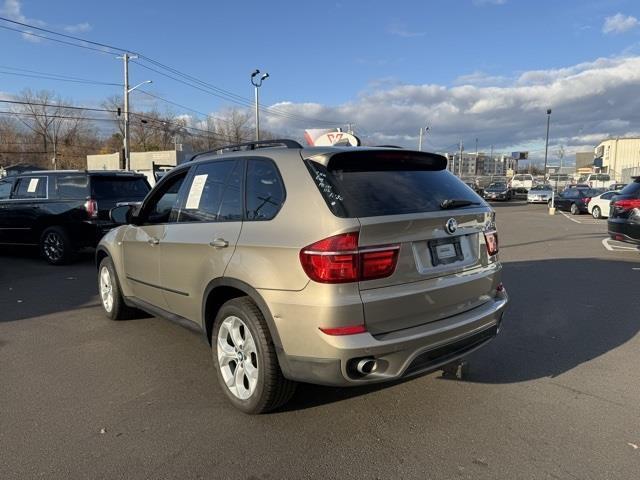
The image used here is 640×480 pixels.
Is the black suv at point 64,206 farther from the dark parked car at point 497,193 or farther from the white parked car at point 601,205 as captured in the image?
the dark parked car at point 497,193

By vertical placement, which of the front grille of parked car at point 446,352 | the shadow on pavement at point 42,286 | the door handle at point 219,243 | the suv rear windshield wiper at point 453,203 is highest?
the suv rear windshield wiper at point 453,203

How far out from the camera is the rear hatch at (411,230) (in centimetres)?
301

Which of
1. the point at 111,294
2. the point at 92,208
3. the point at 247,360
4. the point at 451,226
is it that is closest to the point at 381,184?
the point at 451,226

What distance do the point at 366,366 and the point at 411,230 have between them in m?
0.87

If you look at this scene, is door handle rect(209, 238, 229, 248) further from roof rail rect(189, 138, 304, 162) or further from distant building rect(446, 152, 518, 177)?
distant building rect(446, 152, 518, 177)

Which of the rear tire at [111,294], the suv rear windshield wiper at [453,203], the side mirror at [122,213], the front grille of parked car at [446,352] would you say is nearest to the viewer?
the front grille of parked car at [446,352]

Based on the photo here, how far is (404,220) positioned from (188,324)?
6.84 feet

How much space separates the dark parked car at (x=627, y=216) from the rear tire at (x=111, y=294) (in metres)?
9.08

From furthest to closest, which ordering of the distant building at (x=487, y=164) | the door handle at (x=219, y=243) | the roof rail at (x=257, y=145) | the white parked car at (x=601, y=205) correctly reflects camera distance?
1. the distant building at (x=487, y=164)
2. the white parked car at (x=601, y=205)
3. the roof rail at (x=257, y=145)
4. the door handle at (x=219, y=243)

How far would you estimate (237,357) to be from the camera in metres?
3.59

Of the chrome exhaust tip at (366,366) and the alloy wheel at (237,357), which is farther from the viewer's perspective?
the alloy wheel at (237,357)

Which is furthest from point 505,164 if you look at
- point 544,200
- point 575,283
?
point 575,283

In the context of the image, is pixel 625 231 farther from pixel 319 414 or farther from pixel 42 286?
pixel 42 286

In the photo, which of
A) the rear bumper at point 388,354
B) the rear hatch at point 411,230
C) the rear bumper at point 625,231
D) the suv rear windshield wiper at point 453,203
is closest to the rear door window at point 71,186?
the rear hatch at point 411,230
